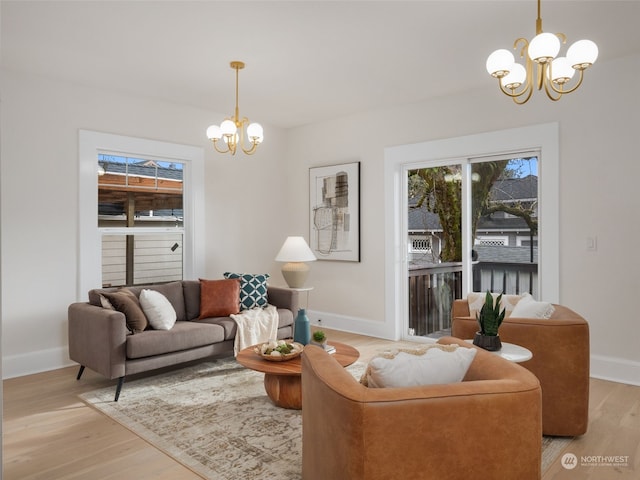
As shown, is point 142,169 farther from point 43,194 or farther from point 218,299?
point 218,299

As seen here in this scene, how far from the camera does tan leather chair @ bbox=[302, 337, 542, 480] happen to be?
5.06 ft

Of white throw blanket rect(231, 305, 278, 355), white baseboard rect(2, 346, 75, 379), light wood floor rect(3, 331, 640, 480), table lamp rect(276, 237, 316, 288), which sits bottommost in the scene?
light wood floor rect(3, 331, 640, 480)

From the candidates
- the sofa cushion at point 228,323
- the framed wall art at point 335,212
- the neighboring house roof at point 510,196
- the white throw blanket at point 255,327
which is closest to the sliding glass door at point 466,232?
the neighboring house roof at point 510,196

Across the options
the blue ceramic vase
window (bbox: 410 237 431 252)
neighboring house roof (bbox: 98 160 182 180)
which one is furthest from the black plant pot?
neighboring house roof (bbox: 98 160 182 180)

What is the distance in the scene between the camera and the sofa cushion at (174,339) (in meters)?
3.48

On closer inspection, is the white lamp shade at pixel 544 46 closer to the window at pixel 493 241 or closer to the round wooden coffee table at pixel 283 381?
the round wooden coffee table at pixel 283 381

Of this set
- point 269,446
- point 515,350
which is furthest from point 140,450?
point 515,350

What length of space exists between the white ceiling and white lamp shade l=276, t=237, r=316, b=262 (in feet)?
5.50

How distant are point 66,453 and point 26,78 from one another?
329 centimetres

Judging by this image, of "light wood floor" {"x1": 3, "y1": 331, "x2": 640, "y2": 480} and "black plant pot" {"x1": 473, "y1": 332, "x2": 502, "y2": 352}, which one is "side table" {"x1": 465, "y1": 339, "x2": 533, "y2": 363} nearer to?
"black plant pot" {"x1": 473, "y1": 332, "x2": 502, "y2": 352}

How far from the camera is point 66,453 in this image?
2623 mm

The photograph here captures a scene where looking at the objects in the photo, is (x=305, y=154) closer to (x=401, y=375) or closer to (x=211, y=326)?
(x=211, y=326)

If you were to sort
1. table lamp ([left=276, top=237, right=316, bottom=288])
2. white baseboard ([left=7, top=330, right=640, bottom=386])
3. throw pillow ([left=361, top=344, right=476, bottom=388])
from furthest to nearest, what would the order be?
table lamp ([left=276, top=237, right=316, bottom=288]) → white baseboard ([left=7, top=330, right=640, bottom=386]) → throw pillow ([left=361, top=344, right=476, bottom=388])

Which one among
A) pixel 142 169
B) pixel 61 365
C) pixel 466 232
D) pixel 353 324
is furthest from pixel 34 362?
pixel 466 232
